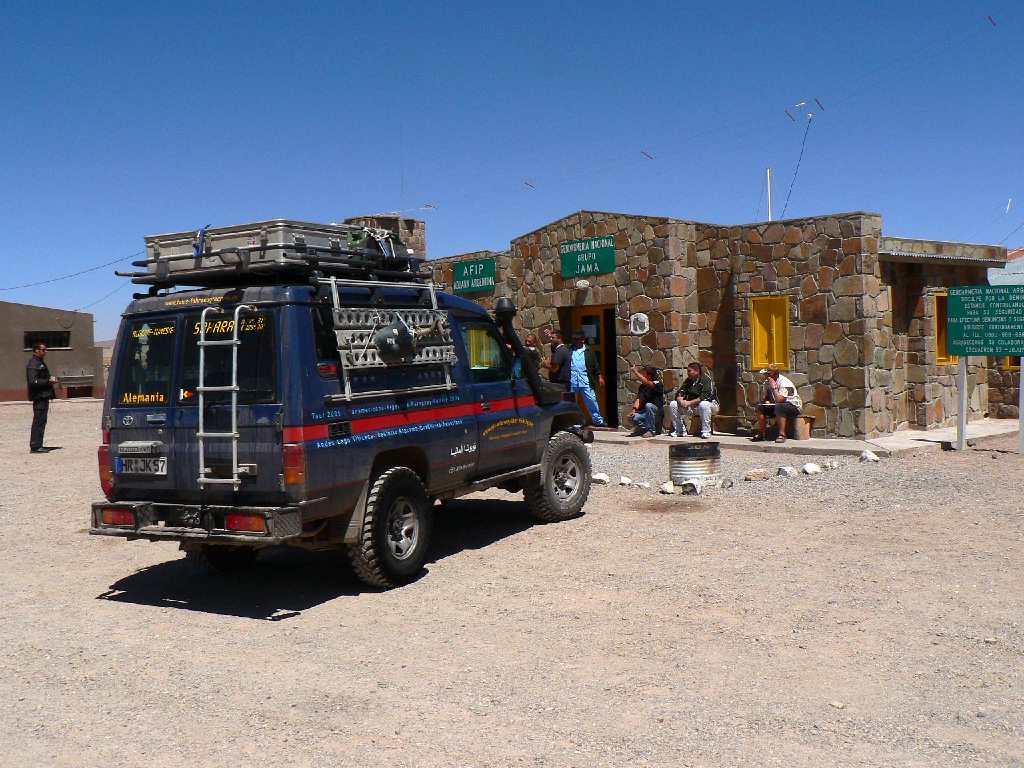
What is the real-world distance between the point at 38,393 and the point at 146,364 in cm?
1155

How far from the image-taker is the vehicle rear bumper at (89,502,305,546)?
6445mm

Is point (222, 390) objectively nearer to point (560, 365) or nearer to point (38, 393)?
point (560, 365)

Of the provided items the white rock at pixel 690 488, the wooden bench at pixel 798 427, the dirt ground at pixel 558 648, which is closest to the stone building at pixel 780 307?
the wooden bench at pixel 798 427

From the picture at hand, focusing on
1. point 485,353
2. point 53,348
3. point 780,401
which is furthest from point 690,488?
point 53,348

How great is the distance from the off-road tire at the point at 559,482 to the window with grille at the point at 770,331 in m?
6.59

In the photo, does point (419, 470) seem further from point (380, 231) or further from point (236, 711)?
point (236, 711)

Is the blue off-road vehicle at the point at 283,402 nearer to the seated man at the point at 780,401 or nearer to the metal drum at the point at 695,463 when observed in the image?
the metal drum at the point at 695,463

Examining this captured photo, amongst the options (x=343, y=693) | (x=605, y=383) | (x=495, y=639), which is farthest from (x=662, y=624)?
(x=605, y=383)

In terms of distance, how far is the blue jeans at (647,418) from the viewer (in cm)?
1661

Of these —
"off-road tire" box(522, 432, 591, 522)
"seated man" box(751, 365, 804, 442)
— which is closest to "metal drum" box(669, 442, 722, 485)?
"off-road tire" box(522, 432, 591, 522)

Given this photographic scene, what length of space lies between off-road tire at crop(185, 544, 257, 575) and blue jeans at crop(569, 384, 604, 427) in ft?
30.2

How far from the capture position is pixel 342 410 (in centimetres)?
691

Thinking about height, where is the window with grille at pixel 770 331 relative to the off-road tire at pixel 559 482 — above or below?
above

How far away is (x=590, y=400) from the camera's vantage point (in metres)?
17.4
